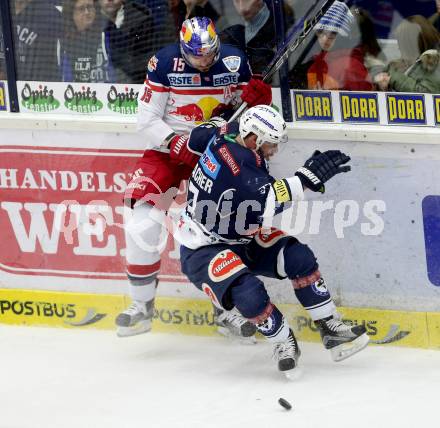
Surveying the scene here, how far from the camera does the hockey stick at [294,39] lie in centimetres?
614

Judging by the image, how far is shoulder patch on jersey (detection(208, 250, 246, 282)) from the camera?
5.96 meters

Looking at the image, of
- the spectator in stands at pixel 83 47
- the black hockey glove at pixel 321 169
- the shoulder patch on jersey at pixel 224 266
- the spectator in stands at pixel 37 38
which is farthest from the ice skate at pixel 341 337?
the spectator in stands at pixel 37 38

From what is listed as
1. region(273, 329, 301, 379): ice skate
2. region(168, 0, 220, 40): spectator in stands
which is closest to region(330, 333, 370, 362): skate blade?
region(273, 329, 301, 379): ice skate

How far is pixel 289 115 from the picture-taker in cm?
640

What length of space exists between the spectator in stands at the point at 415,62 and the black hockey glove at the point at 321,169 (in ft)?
1.59

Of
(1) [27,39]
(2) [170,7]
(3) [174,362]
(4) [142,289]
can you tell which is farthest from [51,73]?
(3) [174,362]

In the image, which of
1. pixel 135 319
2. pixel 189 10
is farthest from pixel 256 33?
pixel 135 319

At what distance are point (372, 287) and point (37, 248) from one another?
6.49ft

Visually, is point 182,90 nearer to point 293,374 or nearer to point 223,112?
point 223,112

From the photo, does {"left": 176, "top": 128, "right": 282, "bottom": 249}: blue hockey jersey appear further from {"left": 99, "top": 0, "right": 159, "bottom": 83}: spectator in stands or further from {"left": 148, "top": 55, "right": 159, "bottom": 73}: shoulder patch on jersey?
{"left": 99, "top": 0, "right": 159, "bottom": 83}: spectator in stands

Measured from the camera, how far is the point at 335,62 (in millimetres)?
6246

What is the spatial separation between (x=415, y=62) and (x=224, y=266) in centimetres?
135

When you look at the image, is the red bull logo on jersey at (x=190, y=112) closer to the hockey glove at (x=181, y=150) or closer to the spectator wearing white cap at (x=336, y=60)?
the hockey glove at (x=181, y=150)

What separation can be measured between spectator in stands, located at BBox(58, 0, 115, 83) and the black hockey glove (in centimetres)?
139
